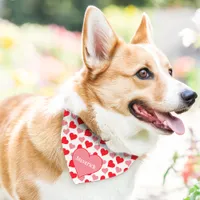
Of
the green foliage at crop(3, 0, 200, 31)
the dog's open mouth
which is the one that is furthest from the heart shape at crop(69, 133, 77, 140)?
the green foliage at crop(3, 0, 200, 31)

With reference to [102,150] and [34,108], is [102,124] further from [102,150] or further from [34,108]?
[34,108]

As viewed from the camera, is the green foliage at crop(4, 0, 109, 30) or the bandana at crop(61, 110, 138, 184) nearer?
the bandana at crop(61, 110, 138, 184)

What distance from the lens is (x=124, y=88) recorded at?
5.17ft

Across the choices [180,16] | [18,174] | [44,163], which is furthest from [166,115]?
[180,16]

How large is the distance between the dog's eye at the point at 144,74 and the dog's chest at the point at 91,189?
36cm

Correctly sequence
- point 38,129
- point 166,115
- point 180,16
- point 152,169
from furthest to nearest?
point 180,16, point 152,169, point 38,129, point 166,115

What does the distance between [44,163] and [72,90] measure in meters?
0.28

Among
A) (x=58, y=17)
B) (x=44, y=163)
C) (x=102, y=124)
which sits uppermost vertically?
(x=102, y=124)

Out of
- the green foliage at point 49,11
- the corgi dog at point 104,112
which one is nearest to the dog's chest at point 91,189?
the corgi dog at point 104,112

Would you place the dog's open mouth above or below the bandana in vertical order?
above

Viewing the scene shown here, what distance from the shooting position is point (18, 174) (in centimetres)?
173

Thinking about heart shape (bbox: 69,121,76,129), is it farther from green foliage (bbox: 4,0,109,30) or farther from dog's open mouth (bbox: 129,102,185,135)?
green foliage (bbox: 4,0,109,30)

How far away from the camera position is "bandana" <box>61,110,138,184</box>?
1.67 metres

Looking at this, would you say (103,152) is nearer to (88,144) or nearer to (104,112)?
(88,144)
